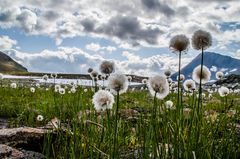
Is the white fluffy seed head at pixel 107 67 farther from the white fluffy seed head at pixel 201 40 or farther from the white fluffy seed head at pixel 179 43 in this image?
the white fluffy seed head at pixel 201 40

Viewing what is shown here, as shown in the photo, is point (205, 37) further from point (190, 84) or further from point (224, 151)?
point (190, 84)

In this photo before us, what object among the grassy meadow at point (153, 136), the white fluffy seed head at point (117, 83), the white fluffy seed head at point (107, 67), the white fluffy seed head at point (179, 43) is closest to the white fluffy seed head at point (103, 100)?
the grassy meadow at point (153, 136)

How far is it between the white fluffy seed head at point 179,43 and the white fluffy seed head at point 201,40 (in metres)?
0.09

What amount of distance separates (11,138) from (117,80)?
9.69ft

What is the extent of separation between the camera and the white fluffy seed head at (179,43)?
14.8 feet

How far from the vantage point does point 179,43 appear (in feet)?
14.8

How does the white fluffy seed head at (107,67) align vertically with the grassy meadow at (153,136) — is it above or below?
above

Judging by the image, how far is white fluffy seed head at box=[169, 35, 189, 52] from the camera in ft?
14.8

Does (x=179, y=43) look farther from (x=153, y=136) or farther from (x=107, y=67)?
(x=153, y=136)

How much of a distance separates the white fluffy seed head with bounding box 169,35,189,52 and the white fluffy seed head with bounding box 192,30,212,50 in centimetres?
9

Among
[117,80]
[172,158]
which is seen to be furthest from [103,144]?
[117,80]

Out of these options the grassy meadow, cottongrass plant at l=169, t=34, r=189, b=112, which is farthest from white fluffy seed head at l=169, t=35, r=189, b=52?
the grassy meadow

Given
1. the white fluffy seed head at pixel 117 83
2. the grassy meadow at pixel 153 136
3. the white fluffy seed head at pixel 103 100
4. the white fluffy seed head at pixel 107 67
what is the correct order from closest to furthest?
the white fluffy seed head at pixel 117 83 → the grassy meadow at pixel 153 136 → the white fluffy seed head at pixel 103 100 → the white fluffy seed head at pixel 107 67

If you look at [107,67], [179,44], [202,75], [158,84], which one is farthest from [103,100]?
[202,75]
